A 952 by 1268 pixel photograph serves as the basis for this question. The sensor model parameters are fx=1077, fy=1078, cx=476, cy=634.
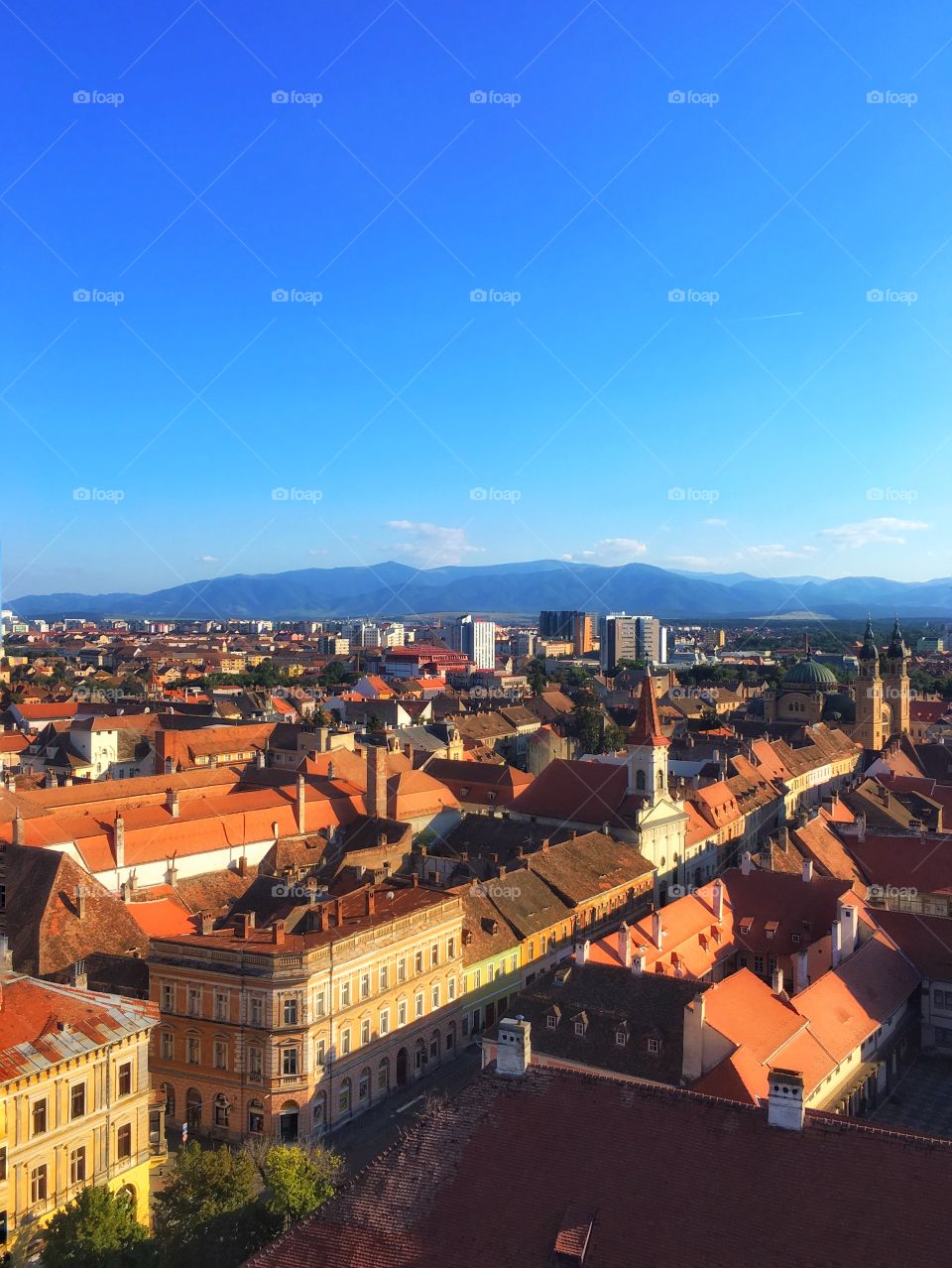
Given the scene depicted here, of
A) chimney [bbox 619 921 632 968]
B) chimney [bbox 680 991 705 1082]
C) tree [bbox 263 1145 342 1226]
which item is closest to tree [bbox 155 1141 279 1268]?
tree [bbox 263 1145 342 1226]

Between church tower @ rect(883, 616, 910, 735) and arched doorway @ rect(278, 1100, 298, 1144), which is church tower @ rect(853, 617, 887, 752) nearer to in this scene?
church tower @ rect(883, 616, 910, 735)

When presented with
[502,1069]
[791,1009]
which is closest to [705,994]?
[791,1009]

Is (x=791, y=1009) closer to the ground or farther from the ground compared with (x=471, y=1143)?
closer to the ground

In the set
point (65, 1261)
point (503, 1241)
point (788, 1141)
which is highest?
point (788, 1141)

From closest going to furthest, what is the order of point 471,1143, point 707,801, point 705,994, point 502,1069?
point 471,1143 → point 502,1069 → point 705,994 → point 707,801

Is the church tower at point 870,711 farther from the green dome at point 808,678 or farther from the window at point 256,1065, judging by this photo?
the window at point 256,1065

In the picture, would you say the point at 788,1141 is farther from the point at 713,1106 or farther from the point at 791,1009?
the point at 791,1009

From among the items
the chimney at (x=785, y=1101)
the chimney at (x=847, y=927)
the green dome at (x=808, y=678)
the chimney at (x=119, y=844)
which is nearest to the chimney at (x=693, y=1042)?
the chimney at (x=785, y=1101)
